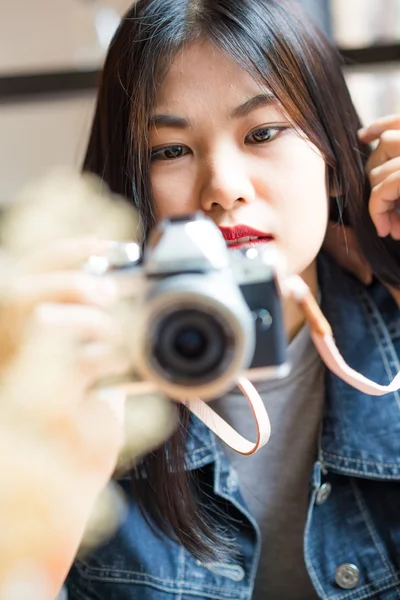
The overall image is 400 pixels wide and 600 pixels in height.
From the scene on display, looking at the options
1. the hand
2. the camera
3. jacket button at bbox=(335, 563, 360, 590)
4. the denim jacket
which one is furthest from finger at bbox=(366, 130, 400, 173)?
jacket button at bbox=(335, 563, 360, 590)

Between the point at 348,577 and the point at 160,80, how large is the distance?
0.55 metres

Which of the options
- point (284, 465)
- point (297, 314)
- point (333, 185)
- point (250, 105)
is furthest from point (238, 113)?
point (284, 465)

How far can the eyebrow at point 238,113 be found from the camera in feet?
2.12

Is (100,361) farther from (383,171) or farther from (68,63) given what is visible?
(68,63)

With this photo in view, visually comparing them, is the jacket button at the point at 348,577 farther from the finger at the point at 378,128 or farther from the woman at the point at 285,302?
the finger at the point at 378,128

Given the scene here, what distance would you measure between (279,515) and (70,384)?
38 cm

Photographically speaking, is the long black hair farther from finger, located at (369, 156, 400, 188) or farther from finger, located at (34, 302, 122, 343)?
finger, located at (34, 302, 122, 343)

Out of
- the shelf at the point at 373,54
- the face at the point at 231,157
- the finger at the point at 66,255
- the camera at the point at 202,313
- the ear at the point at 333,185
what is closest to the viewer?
the camera at the point at 202,313

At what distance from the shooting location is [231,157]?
647mm

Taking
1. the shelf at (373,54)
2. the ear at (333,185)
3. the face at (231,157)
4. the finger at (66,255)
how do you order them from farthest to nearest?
1. the shelf at (373,54)
2. the ear at (333,185)
3. the face at (231,157)
4. the finger at (66,255)

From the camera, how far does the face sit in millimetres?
644

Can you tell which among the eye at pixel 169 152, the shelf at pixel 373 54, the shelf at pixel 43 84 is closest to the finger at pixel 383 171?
the eye at pixel 169 152

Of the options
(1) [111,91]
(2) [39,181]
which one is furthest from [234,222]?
(2) [39,181]

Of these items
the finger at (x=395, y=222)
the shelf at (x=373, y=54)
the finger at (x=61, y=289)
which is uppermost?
the shelf at (x=373, y=54)
